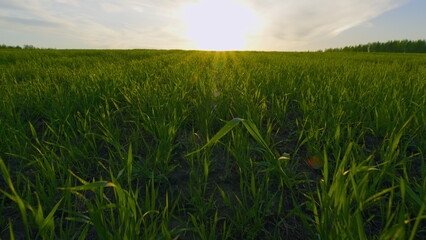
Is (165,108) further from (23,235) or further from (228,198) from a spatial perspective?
(23,235)

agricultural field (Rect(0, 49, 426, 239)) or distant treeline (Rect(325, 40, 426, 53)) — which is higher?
distant treeline (Rect(325, 40, 426, 53))

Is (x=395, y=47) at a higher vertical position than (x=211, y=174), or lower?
higher

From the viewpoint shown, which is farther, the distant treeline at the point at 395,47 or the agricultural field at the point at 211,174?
the distant treeline at the point at 395,47

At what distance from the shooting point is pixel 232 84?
2.71m

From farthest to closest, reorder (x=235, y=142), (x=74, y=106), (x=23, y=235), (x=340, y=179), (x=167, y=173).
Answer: (x=74, y=106) < (x=235, y=142) < (x=167, y=173) < (x=23, y=235) < (x=340, y=179)

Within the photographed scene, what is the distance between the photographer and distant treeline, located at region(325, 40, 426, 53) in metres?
23.1

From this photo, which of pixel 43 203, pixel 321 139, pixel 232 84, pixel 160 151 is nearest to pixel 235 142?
pixel 160 151

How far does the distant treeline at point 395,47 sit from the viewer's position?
909 inches

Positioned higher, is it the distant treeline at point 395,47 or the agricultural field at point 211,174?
the distant treeline at point 395,47

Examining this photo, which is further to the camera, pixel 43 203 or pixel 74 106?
pixel 74 106

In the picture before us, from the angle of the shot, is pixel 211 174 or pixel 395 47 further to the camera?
pixel 395 47

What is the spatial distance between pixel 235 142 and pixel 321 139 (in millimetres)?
604

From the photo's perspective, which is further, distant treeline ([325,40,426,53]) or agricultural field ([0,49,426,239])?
distant treeline ([325,40,426,53])

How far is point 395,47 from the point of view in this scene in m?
23.6
